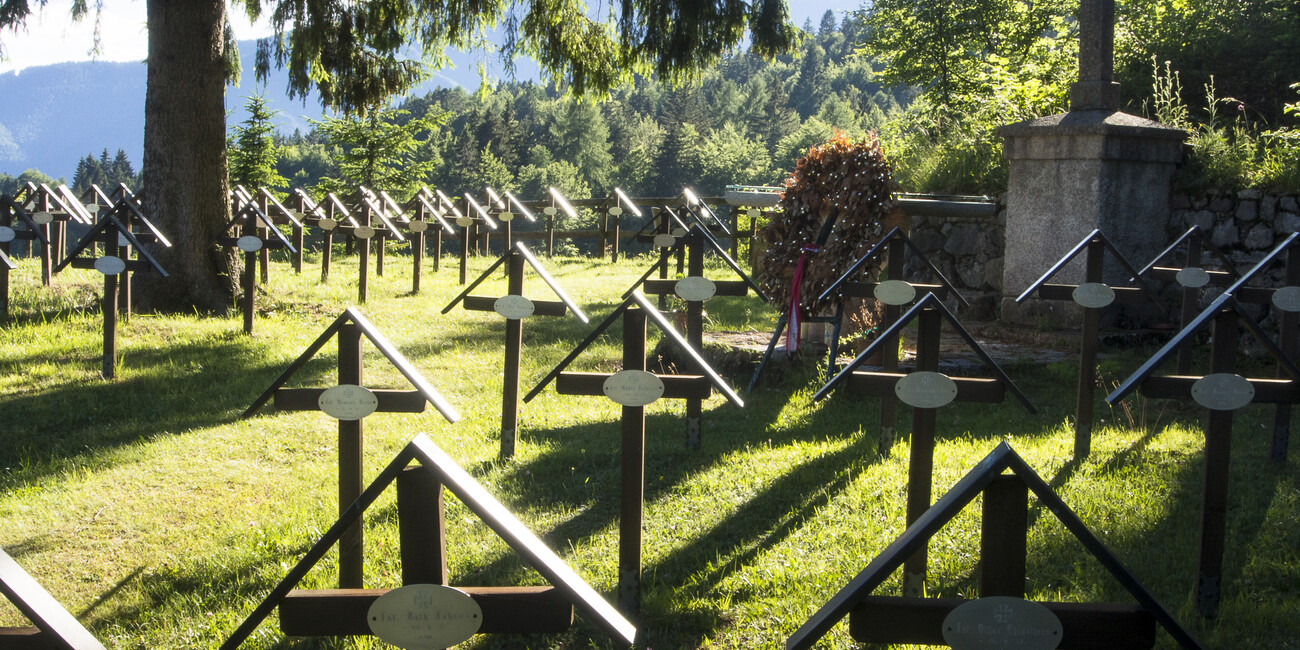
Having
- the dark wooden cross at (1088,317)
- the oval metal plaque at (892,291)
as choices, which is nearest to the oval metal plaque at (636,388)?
the oval metal plaque at (892,291)

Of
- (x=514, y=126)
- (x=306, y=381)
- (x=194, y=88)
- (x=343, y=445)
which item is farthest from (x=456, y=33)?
(x=514, y=126)

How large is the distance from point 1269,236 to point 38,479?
838cm

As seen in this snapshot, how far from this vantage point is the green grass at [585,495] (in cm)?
357

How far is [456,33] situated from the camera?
374 inches

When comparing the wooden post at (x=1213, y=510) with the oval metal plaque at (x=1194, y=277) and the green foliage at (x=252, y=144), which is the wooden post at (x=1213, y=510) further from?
the green foliage at (x=252, y=144)

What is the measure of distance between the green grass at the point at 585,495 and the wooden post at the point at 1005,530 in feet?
4.94

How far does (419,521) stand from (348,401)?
146 centimetres

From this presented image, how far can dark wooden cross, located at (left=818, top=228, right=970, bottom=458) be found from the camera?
16.2ft

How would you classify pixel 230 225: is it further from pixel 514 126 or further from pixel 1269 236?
pixel 514 126

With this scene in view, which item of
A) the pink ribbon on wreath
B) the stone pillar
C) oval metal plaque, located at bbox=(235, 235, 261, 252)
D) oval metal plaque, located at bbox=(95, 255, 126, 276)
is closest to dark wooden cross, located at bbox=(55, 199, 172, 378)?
oval metal plaque, located at bbox=(95, 255, 126, 276)

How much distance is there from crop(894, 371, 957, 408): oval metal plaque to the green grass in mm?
696

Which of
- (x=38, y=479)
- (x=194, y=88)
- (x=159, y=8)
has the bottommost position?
(x=38, y=479)

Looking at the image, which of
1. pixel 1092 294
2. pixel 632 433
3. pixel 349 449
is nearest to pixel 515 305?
pixel 632 433

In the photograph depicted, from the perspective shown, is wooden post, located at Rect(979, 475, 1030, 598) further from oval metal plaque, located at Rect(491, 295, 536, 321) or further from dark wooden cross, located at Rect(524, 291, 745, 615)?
oval metal plaque, located at Rect(491, 295, 536, 321)
